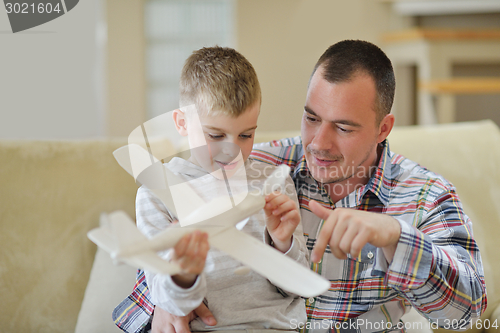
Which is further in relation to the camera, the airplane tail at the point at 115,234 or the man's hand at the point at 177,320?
the man's hand at the point at 177,320

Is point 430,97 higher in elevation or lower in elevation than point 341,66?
lower

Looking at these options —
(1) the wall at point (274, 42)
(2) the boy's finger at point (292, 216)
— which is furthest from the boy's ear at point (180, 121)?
(1) the wall at point (274, 42)

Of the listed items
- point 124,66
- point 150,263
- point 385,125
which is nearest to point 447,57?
point 124,66

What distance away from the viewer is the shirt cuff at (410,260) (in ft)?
2.56

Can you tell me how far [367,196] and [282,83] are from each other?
10.7 feet

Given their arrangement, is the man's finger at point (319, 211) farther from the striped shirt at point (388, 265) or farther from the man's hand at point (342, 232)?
the striped shirt at point (388, 265)

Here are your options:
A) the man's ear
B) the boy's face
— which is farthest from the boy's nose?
the man's ear

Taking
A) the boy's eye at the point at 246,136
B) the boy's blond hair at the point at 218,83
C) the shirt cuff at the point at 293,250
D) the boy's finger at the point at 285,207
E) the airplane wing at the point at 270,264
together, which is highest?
the boy's blond hair at the point at 218,83

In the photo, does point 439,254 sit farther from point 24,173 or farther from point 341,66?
point 24,173

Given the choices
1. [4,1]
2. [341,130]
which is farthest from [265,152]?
[4,1]

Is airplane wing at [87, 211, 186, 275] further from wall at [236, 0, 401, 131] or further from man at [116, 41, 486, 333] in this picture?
wall at [236, 0, 401, 131]

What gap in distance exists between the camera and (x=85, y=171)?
128cm

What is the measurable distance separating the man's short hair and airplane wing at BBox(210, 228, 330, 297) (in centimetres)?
60

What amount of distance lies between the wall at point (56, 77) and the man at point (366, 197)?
2.33 meters
